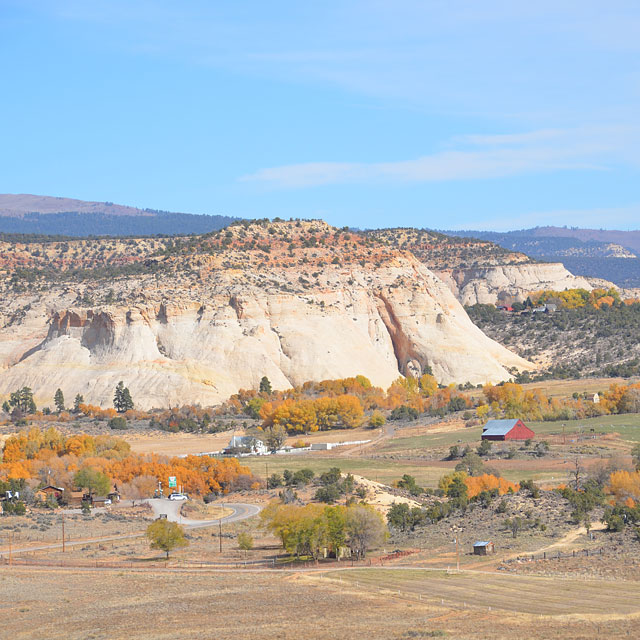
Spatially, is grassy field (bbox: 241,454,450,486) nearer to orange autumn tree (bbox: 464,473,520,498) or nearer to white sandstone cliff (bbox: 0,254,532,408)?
orange autumn tree (bbox: 464,473,520,498)

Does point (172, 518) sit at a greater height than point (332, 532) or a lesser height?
lesser

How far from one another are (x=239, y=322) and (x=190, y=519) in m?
55.4

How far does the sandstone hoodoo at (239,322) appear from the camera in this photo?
381 feet

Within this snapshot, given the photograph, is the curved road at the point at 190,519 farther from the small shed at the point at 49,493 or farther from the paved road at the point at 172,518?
the small shed at the point at 49,493

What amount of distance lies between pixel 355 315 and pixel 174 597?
3446 inches

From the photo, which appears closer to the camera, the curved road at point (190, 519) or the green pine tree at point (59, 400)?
the curved road at point (190, 519)

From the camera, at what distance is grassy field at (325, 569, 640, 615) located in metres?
37.3

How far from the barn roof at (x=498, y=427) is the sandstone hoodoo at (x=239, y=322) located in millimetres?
25988

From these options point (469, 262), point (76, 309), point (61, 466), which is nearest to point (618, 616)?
point (61, 466)

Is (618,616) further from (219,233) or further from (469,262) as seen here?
(469,262)

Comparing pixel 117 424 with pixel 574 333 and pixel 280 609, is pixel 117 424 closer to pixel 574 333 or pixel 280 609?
pixel 280 609

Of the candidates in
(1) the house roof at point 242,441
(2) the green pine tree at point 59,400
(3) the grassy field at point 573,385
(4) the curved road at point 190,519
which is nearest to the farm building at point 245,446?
(1) the house roof at point 242,441

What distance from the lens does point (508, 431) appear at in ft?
305

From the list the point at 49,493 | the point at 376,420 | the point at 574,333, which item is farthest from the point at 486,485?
the point at 574,333
